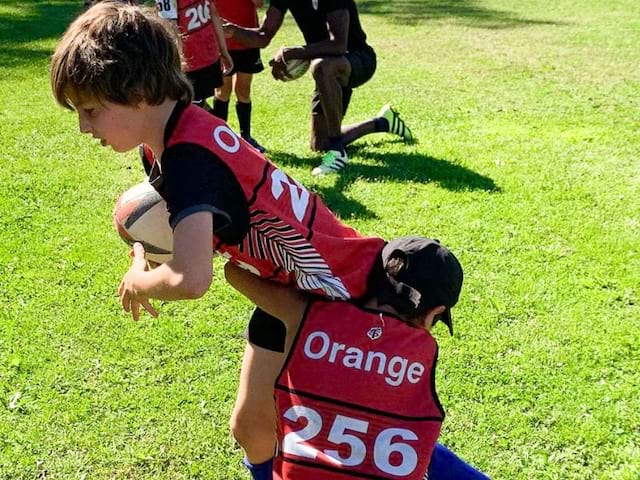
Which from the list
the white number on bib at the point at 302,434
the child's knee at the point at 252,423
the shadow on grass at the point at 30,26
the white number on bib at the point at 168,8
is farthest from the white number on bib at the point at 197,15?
the shadow on grass at the point at 30,26

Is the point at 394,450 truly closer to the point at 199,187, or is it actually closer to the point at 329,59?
the point at 199,187

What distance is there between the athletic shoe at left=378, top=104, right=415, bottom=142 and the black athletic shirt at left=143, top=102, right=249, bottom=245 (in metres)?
4.56

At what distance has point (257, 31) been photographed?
6312mm

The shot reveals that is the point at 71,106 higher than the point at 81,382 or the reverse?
higher

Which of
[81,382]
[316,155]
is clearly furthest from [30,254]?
[316,155]

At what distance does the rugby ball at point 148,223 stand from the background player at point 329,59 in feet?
10.7

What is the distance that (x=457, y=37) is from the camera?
1170 cm

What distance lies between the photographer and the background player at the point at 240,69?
6.40 meters

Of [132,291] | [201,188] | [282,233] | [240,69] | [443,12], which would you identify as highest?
[201,188]

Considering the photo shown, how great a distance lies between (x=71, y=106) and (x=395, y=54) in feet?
29.3

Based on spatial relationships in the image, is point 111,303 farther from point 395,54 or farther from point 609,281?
point 395,54

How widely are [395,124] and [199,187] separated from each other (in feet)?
15.9

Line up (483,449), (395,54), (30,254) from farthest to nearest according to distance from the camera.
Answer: (395,54), (30,254), (483,449)

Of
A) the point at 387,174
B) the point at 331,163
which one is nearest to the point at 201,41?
the point at 331,163
